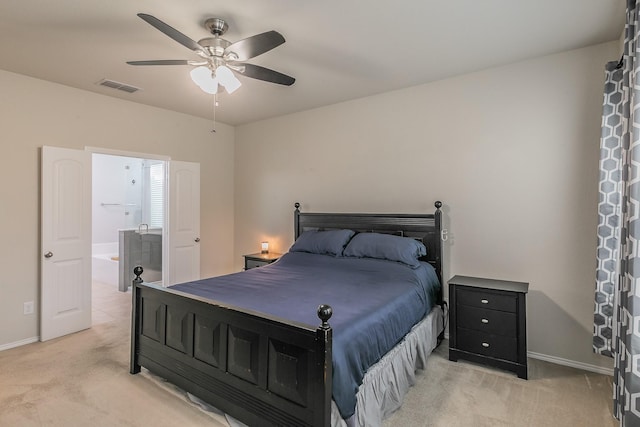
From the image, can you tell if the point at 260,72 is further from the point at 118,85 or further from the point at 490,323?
the point at 490,323

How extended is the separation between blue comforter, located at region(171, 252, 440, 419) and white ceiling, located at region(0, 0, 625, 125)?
6.34ft

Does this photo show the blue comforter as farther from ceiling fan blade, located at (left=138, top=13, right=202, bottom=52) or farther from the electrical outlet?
the electrical outlet

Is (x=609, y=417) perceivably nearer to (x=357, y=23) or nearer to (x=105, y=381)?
(x=357, y=23)

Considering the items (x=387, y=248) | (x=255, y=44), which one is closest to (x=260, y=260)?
(x=387, y=248)

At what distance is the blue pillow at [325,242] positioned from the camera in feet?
12.5

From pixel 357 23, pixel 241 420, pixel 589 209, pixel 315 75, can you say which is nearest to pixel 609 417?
A: pixel 589 209

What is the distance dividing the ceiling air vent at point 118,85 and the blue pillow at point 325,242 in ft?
8.52

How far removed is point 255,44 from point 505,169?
99.3 inches

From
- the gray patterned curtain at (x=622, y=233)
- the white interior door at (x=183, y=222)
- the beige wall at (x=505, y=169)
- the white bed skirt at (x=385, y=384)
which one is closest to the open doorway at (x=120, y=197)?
the white interior door at (x=183, y=222)

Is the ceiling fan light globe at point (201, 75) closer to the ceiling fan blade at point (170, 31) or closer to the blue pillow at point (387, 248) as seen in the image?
the ceiling fan blade at point (170, 31)

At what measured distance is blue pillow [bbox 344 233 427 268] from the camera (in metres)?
3.31

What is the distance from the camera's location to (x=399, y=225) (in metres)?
3.78

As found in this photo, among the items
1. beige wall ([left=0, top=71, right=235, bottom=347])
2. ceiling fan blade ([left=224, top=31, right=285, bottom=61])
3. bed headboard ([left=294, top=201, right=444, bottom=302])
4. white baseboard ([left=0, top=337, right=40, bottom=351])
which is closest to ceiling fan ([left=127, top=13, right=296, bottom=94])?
ceiling fan blade ([left=224, top=31, right=285, bottom=61])

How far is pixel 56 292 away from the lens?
3.65m
